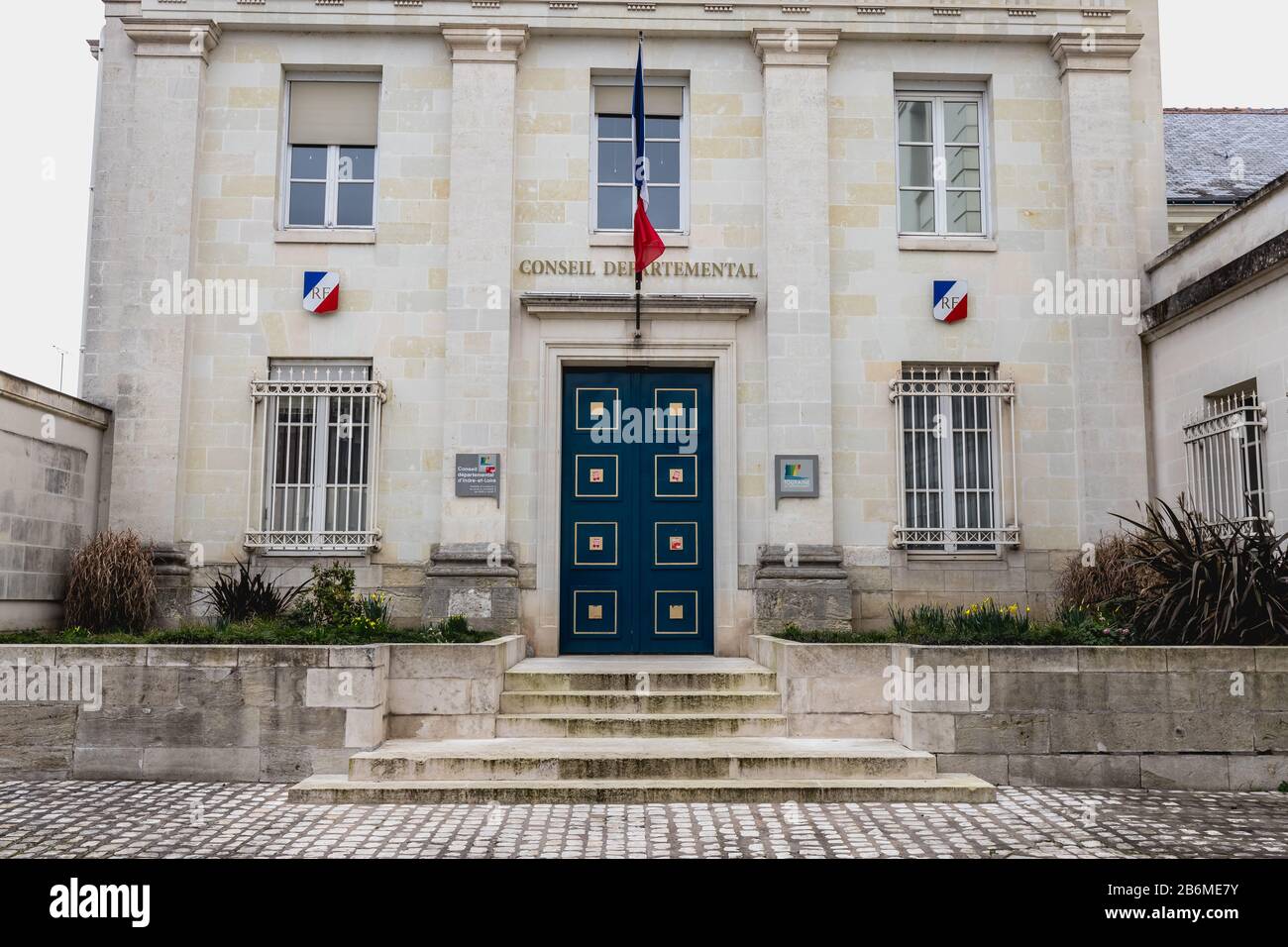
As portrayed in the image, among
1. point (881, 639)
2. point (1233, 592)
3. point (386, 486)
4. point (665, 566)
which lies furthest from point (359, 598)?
point (1233, 592)

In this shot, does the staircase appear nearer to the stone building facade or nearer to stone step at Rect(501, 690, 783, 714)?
stone step at Rect(501, 690, 783, 714)

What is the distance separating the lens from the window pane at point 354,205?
1183 centimetres

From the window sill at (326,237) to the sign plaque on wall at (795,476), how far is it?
4986mm

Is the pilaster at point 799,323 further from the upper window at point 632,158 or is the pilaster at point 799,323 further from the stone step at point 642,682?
the stone step at point 642,682

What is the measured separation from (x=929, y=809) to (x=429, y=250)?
7730 millimetres

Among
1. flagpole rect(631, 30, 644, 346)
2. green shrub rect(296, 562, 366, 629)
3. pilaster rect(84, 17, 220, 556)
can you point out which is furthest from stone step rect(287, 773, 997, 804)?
flagpole rect(631, 30, 644, 346)

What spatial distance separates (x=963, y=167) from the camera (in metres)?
12.1

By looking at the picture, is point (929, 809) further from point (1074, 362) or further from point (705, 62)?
point (705, 62)

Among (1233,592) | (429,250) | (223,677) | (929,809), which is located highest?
(429,250)

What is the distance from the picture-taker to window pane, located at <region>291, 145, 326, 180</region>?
39.0 feet

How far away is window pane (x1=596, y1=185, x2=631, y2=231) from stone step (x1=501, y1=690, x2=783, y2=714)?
17.9ft

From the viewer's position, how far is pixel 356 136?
11.9 m

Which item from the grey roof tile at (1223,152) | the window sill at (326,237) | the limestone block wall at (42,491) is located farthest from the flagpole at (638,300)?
the grey roof tile at (1223,152)

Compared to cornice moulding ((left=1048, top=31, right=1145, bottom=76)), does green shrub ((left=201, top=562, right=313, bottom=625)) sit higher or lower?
lower
